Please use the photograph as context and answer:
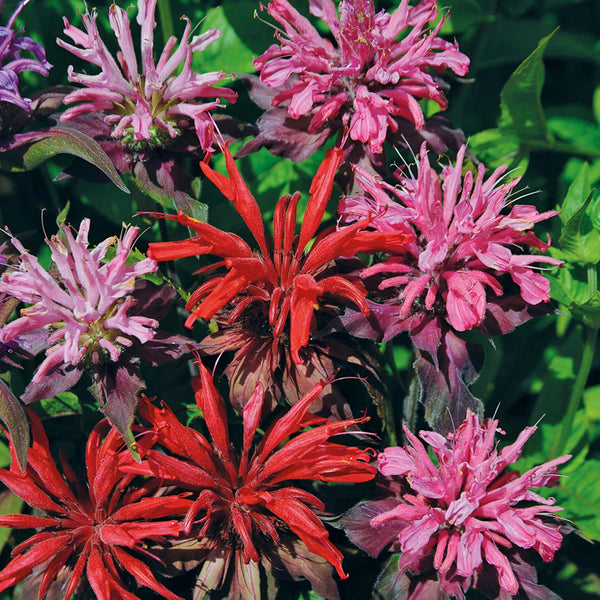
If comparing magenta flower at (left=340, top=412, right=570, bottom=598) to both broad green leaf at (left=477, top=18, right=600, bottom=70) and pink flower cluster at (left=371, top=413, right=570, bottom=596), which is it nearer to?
pink flower cluster at (left=371, top=413, right=570, bottom=596)

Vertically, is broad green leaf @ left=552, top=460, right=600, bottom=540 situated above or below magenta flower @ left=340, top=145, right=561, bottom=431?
below

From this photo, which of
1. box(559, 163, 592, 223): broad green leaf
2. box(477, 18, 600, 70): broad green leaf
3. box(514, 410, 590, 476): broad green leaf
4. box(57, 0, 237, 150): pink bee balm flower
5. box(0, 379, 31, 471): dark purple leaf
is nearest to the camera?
box(0, 379, 31, 471): dark purple leaf

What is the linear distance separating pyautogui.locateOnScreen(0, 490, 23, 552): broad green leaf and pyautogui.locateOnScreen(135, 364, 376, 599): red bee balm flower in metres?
0.18

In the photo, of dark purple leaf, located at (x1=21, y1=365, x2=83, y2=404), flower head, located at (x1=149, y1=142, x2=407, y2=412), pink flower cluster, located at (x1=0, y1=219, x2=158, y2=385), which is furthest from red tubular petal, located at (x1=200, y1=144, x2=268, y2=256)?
dark purple leaf, located at (x1=21, y1=365, x2=83, y2=404)

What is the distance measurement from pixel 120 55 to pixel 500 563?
64 centimetres

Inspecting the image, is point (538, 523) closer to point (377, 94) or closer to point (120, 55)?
point (377, 94)

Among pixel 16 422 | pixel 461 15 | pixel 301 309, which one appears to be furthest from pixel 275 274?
pixel 461 15

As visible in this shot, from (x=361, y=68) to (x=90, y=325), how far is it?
1.28 feet

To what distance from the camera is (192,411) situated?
33.1 inches

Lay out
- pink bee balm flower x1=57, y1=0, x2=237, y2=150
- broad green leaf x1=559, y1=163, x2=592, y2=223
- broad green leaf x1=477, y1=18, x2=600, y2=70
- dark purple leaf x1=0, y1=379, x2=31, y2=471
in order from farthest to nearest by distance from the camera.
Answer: broad green leaf x1=477, y1=18, x2=600, y2=70
broad green leaf x1=559, y1=163, x2=592, y2=223
pink bee balm flower x1=57, y1=0, x2=237, y2=150
dark purple leaf x1=0, y1=379, x2=31, y2=471

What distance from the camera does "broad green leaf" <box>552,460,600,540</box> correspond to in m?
0.94

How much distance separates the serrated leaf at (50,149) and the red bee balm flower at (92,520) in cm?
26

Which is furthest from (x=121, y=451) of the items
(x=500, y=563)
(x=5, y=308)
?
(x=500, y=563)

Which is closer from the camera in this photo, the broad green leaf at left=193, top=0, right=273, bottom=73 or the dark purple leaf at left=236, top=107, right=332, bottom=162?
the dark purple leaf at left=236, top=107, right=332, bottom=162
